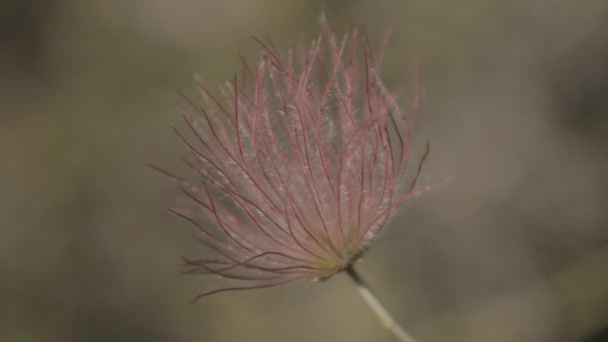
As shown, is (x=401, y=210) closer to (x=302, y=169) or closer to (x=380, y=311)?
(x=302, y=169)

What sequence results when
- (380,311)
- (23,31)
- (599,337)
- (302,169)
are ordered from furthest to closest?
(23,31) < (599,337) < (302,169) < (380,311)

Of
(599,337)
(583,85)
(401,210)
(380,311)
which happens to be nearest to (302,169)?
(380,311)

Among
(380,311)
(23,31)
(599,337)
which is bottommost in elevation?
(599,337)

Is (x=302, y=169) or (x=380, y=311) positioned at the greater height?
(x=302, y=169)

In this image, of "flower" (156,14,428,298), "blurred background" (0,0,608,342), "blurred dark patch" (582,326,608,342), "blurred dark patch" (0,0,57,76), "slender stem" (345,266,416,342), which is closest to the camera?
"slender stem" (345,266,416,342)

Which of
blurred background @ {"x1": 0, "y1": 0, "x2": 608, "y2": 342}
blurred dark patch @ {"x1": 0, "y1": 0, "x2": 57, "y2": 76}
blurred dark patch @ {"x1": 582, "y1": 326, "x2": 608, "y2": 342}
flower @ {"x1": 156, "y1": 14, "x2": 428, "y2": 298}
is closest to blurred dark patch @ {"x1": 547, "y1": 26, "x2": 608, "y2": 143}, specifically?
blurred background @ {"x1": 0, "y1": 0, "x2": 608, "y2": 342}

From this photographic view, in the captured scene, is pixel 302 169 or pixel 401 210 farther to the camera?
pixel 401 210

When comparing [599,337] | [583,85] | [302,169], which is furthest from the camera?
[583,85]

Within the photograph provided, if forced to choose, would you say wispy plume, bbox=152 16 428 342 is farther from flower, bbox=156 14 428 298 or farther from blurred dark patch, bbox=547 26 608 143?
blurred dark patch, bbox=547 26 608 143
